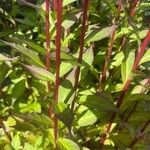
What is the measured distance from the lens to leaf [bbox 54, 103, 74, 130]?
4.22 ft

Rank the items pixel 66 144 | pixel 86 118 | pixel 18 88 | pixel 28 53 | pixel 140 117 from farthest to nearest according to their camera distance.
Answer: pixel 18 88 < pixel 140 117 < pixel 86 118 < pixel 66 144 < pixel 28 53

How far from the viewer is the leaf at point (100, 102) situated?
157 cm

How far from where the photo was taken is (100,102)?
1599mm

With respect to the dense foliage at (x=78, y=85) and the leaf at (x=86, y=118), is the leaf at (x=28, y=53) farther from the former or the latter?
the leaf at (x=86, y=118)

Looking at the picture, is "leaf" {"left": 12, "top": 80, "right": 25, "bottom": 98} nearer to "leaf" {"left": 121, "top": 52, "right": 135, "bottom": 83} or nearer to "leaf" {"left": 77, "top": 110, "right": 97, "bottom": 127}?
"leaf" {"left": 77, "top": 110, "right": 97, "bottom": 127}

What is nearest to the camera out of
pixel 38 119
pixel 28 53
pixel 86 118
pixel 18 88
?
pixel 28 53

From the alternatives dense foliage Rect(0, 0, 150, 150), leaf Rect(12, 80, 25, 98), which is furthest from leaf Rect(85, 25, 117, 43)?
leaf Rect(12, 80, 25, 98)

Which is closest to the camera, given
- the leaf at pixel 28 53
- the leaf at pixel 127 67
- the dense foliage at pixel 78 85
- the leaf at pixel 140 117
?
the leaf at pixel 28 53

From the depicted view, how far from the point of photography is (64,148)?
62.4 inches

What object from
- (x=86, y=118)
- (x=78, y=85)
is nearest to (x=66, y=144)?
(x=86, y=118)

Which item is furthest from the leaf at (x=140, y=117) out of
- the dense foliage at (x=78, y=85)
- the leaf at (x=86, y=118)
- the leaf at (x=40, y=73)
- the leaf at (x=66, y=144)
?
the leaf at (x=40, y=73)

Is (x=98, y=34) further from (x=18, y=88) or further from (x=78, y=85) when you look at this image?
(x=18, y=88)

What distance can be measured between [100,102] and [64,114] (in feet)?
1.05

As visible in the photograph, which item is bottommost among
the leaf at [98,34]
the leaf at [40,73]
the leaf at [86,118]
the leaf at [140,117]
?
the leaf at [140,117]
